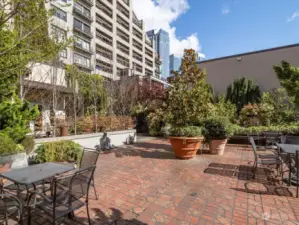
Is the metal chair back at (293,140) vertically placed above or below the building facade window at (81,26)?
below

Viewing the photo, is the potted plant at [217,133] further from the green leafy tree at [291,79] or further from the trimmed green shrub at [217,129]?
the green leafy tree at [291,79]

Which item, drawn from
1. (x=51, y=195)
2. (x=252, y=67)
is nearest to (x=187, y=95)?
(x=51, y=195)

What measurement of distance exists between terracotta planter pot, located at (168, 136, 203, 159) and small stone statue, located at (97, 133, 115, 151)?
362cm

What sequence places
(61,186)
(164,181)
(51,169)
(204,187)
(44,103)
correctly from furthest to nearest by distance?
(44,103) < (164,181) < (204,187) < (51,169) < (61,186)

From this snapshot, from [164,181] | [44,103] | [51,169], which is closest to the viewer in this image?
[51,169]

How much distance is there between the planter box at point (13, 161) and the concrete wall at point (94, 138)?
120cm

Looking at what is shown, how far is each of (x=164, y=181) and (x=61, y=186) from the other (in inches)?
102

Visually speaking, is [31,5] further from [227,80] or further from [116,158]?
[227,80]

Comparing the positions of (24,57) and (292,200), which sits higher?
(24,57)

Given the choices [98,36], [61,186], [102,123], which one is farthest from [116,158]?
[98,36]

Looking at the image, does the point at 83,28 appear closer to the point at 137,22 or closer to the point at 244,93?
the point at 137,22

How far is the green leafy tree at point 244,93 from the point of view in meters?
13.3

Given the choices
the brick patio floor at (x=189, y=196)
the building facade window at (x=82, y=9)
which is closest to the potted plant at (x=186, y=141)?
the brick patio floor at (x=189, y=196)

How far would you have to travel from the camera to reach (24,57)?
14.0ft
